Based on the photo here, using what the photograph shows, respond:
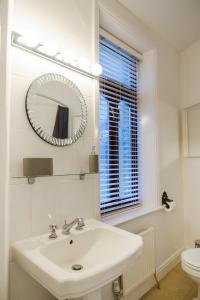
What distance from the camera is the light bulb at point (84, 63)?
4.79 feet

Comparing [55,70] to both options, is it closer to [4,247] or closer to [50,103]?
[50,103]

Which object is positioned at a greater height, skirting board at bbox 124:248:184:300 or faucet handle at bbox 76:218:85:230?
faucet handle at bbox 76:218:85:230

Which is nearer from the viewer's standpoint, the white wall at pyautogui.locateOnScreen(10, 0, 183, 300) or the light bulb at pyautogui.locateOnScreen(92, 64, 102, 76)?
the white wall at pyautogui.locateOnScreen(10, 0, 183, 300)

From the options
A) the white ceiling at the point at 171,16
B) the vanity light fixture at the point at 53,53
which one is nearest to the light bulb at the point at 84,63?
the vanity light fixture at the point at 53,53

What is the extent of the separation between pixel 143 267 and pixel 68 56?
1.74 meters

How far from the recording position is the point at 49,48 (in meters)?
1.28

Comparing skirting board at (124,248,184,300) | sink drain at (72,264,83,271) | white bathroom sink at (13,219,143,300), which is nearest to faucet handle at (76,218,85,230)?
white bathroom sink at (13,219,143,300)

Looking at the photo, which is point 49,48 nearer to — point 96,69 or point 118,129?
point 96,69

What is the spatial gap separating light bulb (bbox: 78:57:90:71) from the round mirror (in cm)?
15

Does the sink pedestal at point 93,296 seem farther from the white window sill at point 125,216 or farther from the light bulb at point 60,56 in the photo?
the light bulb at point 60,56

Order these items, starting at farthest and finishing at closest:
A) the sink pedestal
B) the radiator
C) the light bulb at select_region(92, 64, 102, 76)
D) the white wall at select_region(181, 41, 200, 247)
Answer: the white wall at select_region(181, 41, 200, 247) → the radiator → the light bulb at select_region(92, 64, 102, 76) → the sink pedestal

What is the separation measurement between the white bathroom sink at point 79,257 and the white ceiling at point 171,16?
1884 millimetres

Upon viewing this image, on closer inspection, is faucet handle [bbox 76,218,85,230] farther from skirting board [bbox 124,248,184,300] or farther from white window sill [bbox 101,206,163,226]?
skirting board [bbox 124,248,184,300]

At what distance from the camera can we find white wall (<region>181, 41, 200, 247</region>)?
2518mm
